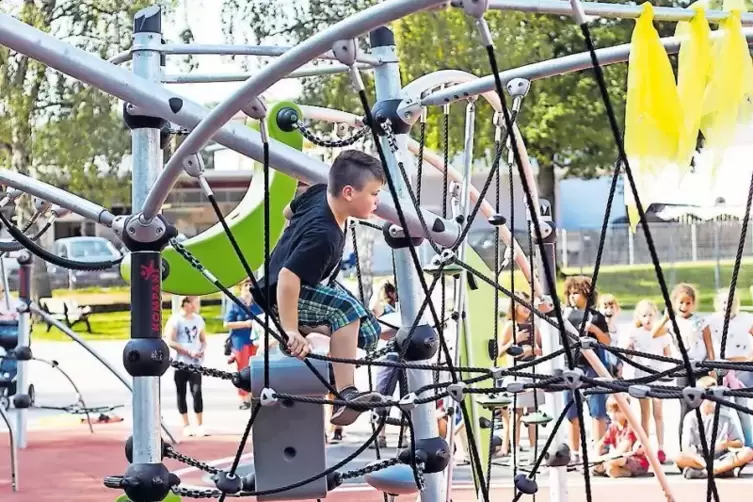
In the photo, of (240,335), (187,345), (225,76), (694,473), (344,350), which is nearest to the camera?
(344,350)

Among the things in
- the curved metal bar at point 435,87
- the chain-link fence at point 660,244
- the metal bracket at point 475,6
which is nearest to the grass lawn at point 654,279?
the chain-link fence at point 660,244

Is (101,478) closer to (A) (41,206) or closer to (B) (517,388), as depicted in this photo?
(A) (41,206)

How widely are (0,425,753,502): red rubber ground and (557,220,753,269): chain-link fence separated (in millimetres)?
14234

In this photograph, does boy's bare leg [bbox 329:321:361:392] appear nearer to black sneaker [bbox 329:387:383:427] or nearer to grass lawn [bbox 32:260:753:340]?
black sneaker [bbox 329:387:383:427]

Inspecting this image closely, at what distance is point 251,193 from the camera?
520 centimetres

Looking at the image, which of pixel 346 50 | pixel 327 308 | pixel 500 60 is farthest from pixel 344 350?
pixel 500 60

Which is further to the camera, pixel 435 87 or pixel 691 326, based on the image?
pixel 691 326

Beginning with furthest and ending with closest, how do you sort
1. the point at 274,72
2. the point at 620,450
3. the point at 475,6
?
the point at 620,450 < the point at 274,72 < the point at 475,6

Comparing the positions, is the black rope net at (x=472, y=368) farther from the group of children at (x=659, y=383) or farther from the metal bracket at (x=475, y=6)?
the group of children at (x=659, y=383)

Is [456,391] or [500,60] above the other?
[500,60]

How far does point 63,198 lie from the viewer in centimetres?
A: 404

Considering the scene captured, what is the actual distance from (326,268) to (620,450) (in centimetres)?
487

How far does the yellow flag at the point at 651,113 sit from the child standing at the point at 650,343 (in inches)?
229

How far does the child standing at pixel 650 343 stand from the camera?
8.53 metres
